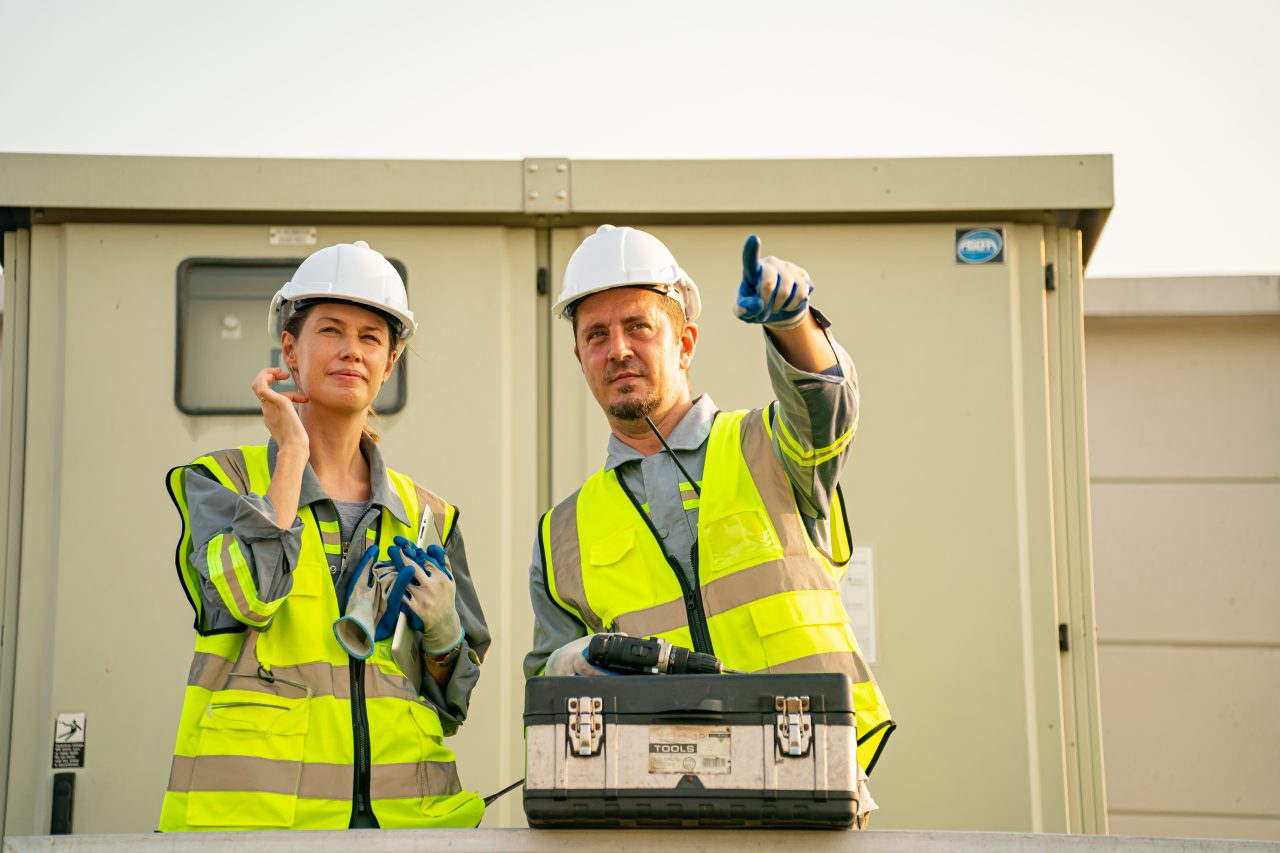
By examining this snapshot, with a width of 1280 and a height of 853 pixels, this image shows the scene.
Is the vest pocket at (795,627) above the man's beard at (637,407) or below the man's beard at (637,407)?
below

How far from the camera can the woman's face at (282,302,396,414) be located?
121 inches

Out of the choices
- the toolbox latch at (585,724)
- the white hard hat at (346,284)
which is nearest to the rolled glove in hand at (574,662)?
the toolbox latch at (585,724)

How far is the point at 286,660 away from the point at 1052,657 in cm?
227

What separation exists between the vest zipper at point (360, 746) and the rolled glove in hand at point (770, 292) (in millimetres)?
1089

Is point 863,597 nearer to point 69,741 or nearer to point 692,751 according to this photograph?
point 692,751

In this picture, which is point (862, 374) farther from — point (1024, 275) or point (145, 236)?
point (145, 236)

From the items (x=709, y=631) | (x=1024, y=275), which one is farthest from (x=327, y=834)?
(x=1024, y=275)

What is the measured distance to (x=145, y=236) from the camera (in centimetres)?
424

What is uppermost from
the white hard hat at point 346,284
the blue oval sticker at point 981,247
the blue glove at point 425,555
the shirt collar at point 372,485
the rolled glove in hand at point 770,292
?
the blue oval sticker at point 981,247

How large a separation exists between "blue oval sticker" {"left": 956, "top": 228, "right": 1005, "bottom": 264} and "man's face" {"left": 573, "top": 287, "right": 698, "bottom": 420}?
4.73 ft

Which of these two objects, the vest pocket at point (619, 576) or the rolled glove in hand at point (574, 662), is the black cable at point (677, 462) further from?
the rolled glove in hand at point (574, 662)

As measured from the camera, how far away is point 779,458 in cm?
289

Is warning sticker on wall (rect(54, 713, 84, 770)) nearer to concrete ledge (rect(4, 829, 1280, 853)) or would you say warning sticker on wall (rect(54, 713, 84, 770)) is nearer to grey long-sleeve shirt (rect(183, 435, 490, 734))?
grey long-sleeve shirt (rect(183, 435, 490, 734))

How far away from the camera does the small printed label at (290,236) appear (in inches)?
168
